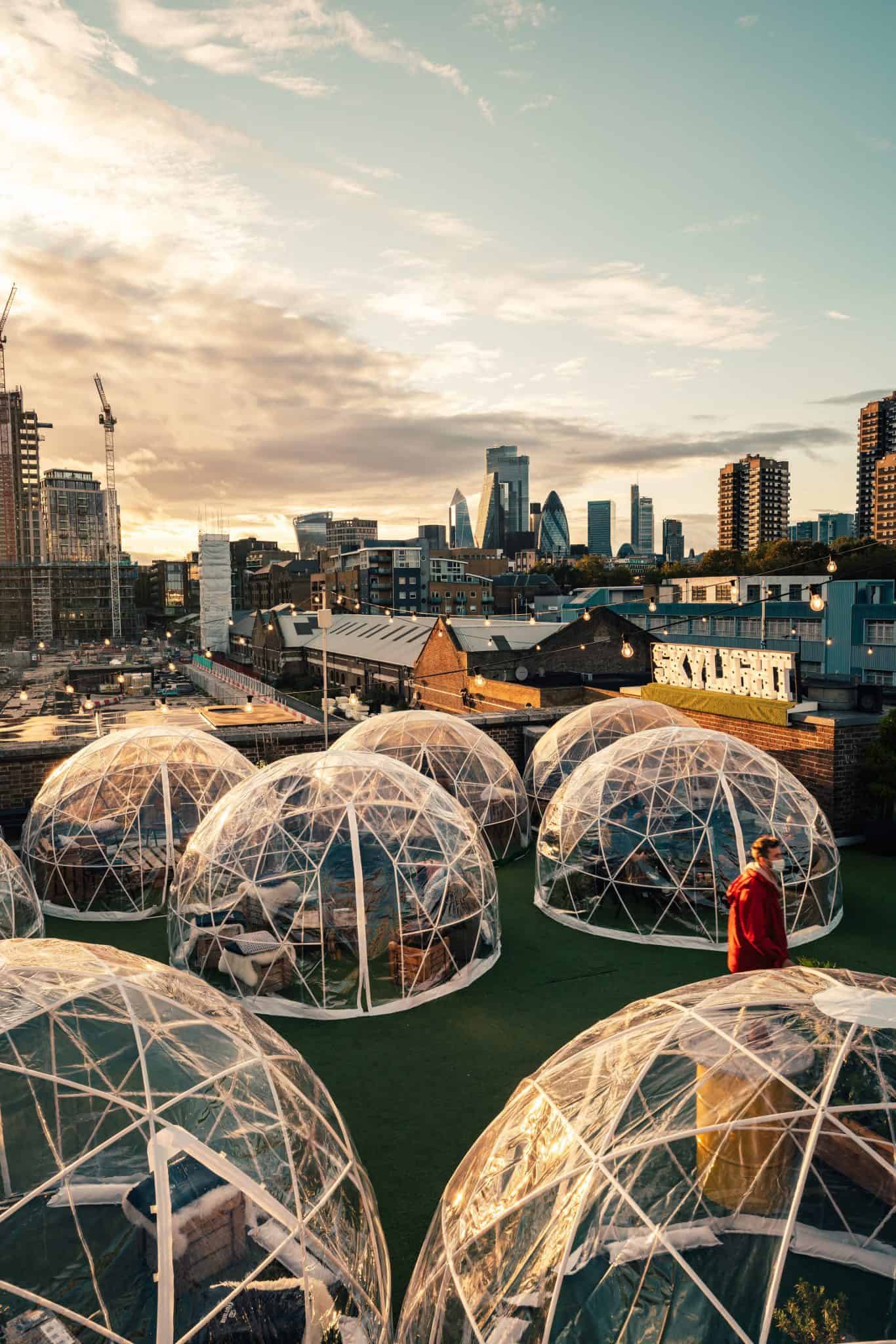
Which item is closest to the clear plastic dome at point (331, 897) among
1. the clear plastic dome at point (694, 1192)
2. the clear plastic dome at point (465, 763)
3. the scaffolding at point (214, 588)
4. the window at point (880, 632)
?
the clear plastic dome at point (694, 1192)

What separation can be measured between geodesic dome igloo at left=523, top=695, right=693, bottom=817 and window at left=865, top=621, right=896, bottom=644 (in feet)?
80.5

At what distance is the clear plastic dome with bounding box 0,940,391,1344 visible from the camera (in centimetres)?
341

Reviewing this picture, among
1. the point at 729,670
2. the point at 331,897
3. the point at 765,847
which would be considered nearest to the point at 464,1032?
the point at 331,897

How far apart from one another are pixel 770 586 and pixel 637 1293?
51.6m

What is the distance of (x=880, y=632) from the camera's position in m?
36.7

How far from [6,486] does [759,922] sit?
15124cm

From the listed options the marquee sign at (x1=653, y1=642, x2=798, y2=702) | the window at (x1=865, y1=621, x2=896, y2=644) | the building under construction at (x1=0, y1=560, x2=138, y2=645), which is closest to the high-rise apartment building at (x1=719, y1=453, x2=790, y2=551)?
the building under construction at (x1=0, y1=560, x2=138, y2=645)

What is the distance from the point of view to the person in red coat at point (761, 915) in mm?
6137

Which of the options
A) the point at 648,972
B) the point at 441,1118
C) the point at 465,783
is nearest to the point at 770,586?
the point at 465,783

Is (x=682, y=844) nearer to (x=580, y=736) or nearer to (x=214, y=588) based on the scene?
(x=580, y=736)

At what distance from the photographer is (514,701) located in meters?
25.7

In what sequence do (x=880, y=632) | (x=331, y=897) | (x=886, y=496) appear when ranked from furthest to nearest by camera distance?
1. (x=886, y=496)
2. (x=880, y=632)
3. (x=331, y=897)

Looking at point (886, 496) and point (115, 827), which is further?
point (886, 496)

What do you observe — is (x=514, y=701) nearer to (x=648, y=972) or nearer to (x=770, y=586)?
(x=648, y=972)
